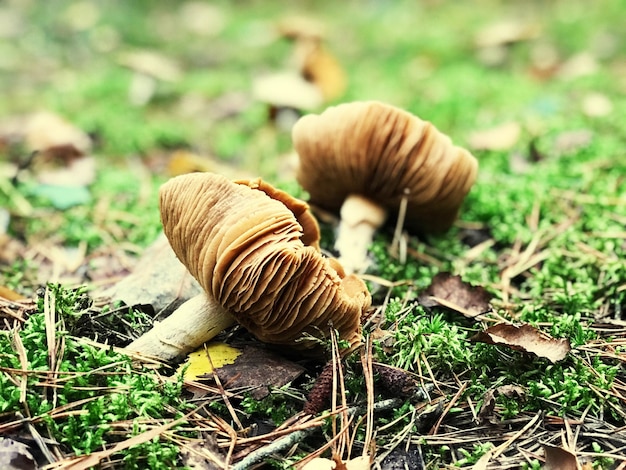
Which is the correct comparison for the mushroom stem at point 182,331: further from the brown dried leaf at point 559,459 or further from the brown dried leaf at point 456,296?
the brown dried leaf at point 559,459

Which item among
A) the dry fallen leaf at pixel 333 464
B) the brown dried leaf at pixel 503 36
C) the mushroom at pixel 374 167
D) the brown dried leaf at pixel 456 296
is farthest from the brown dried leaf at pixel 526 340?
the brown dried leaf at pixel 503 36

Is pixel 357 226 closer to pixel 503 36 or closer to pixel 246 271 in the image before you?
pixel 246 271

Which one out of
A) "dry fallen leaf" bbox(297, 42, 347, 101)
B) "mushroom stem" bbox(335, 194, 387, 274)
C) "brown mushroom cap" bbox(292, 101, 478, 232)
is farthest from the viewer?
"dry fallen leaf" bbox(297, 42, 347, 101)

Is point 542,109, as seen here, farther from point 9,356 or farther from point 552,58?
point 9,356

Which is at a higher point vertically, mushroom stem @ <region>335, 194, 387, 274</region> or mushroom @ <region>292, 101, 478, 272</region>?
mushroom @ <region>292, 101, 478, 272</region>

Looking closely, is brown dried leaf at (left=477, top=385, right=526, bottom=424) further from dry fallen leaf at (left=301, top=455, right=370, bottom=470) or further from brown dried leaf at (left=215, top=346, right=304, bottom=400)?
brown dried leaf at (left=215, top=346, right=304, bottom=400)

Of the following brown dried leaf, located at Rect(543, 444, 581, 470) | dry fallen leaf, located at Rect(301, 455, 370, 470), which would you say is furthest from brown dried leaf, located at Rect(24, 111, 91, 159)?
brown dried leaf, located at Rect(543, 444, 581, 470)

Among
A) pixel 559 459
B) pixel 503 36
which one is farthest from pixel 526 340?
pixel 503 36
